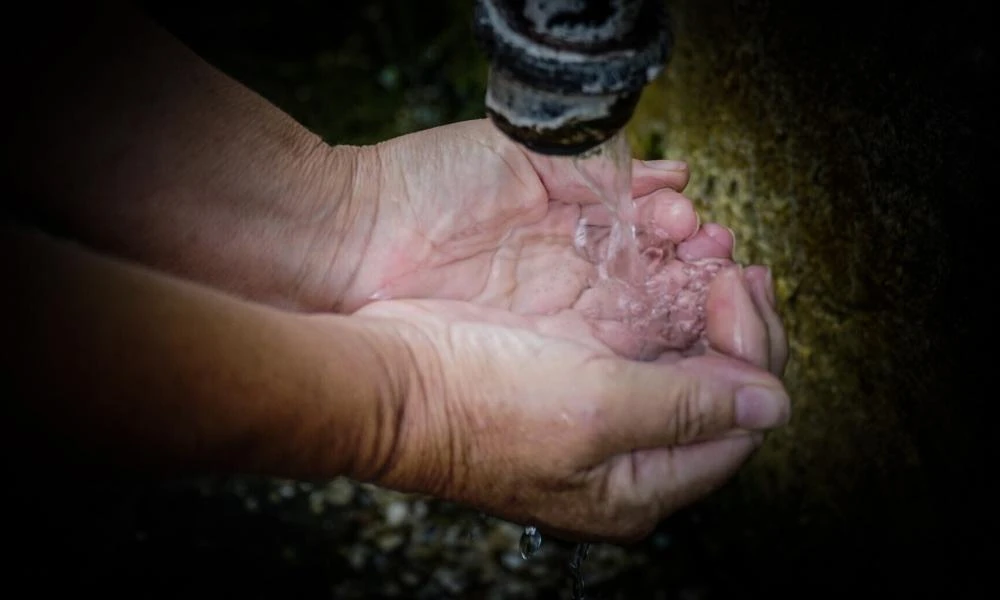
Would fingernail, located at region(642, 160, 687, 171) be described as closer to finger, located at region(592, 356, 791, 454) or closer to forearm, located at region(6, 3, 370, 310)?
finger, located at region(592, 356, 791, 454)

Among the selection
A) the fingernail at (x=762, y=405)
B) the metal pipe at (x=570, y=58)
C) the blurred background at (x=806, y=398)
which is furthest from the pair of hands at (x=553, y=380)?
the metal pipe at (x=570, y=58)

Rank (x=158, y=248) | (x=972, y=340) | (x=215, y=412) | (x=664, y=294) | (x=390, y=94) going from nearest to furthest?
(x=215, y=412) < (x=972, y=340) < (x=158, y=248) < (x=664, y=294) < (x=390, y=94)

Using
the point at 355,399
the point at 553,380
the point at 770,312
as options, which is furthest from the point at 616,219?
the point at 355,399

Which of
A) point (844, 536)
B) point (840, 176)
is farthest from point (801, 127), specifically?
point (844, 536)

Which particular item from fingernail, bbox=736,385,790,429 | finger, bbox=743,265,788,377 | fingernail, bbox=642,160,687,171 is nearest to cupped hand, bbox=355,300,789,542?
fingernail, bbox=736,385,790,429

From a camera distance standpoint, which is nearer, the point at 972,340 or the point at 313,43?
the point at 972,340

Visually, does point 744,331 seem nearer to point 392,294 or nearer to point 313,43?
point 392,294

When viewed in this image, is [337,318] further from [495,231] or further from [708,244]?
[708,244]
